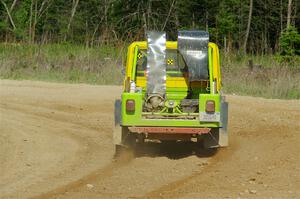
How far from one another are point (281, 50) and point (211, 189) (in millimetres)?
22866

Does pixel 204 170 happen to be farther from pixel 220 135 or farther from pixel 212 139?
pixel 212 139

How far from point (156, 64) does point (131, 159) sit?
163 centimetres

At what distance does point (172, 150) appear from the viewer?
11281 mm

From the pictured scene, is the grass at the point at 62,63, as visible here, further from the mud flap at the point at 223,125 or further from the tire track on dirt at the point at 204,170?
the mud flap at the point at 223,125

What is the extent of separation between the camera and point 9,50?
25969 mm

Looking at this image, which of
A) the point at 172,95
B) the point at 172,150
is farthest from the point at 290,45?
the point at 172,150

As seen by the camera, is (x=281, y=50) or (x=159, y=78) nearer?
(x=159, y=78)

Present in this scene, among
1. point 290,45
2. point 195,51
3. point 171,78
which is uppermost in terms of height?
point 290,45

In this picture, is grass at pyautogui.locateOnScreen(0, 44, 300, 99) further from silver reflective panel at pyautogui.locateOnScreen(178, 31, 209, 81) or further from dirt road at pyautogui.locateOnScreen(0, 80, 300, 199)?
silver reflective panel at pyautogui.locateOnScreen(178, 31, 209, 81)

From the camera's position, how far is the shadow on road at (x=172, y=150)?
10.8 m

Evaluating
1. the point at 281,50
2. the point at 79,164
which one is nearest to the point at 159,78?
the point at 79,164

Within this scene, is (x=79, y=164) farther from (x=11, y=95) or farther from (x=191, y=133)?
(x=11, y=95)

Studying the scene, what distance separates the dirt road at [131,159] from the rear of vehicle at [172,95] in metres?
0.39

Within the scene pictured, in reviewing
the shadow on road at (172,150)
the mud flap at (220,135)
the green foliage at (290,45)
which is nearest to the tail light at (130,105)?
the shadow on road at (172,150)
